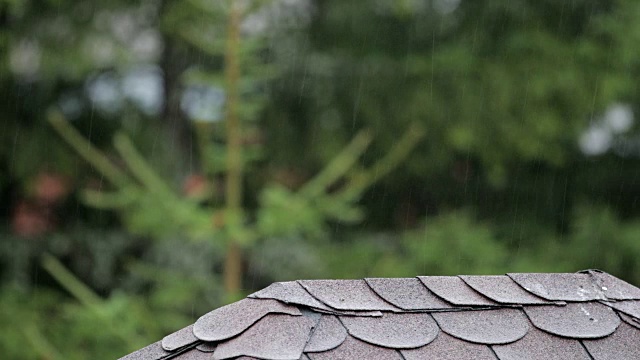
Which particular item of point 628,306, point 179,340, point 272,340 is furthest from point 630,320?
point 179,340

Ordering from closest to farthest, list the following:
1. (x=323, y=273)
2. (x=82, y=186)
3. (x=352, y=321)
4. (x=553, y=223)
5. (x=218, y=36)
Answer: (x=352, y=321), (x=218, y=36), (x=323, y=273), (x=82, y=186), (x=553, y=223)

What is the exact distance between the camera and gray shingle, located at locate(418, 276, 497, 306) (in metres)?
1.18

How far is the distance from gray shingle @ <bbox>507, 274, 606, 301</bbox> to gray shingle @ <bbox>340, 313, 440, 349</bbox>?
0.20 m

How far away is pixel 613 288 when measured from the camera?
129 centimetres

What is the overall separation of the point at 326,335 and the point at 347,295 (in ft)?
0.31

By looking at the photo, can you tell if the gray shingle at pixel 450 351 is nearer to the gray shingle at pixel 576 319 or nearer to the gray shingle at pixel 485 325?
the gray shingle at pixel 485 325

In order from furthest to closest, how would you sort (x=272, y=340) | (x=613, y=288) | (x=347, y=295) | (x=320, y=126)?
1. (x=320, y=126)
2. (x=613, y=288)
3. (x=347, y=295)
4. (x=272, y=340)

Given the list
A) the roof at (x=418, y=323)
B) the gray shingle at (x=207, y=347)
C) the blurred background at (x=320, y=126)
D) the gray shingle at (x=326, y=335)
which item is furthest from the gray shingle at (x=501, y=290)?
the blurred background at (x=320, y=126)

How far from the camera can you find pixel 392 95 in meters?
5.99

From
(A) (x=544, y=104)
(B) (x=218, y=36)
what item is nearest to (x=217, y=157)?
(B) (x=218, y=36)

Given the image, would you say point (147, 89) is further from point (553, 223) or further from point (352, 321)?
point (352, 321)

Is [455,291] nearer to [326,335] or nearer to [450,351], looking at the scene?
[450,351]

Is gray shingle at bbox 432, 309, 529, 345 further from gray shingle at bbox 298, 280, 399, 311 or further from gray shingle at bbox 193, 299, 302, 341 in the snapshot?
gray shingle at bbox 193, 299, 302, 341

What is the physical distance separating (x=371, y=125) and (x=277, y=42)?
0.96 m
